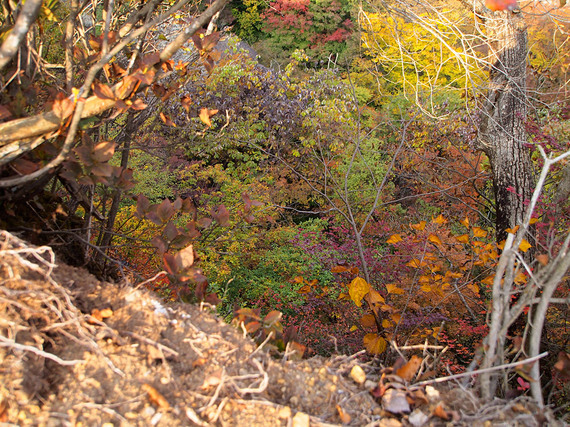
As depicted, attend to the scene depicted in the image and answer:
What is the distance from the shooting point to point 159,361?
1131 mm

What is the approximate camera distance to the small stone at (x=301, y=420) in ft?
3.31

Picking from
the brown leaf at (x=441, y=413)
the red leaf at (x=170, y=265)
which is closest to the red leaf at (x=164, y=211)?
the red leaf at (x=170, y=265)

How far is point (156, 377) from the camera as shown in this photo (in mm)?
1062

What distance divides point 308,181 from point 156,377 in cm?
266

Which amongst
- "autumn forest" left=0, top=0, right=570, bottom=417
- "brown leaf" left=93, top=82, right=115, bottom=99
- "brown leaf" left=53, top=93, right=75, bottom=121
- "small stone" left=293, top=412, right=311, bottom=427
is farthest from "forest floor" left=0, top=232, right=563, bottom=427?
"brown leaf" left=93, top=82, right=115, bottom=99

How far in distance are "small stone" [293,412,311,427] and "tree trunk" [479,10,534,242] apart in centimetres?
313

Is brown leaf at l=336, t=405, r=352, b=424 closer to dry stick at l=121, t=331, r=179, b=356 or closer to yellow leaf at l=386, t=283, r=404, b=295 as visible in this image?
dry stick at l=121, t=331, r=179, b=356

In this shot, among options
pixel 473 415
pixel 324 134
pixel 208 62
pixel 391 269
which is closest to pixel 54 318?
pixel 473 415

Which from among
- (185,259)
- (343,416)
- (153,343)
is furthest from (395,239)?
(153,343)

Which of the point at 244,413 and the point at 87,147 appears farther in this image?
the point at 87,147

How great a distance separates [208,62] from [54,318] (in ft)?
4.46

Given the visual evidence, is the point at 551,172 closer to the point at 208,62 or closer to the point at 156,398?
the point at 208,62

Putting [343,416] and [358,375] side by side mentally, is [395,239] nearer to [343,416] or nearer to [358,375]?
[358,375]

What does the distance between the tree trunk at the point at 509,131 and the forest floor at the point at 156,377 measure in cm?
282
